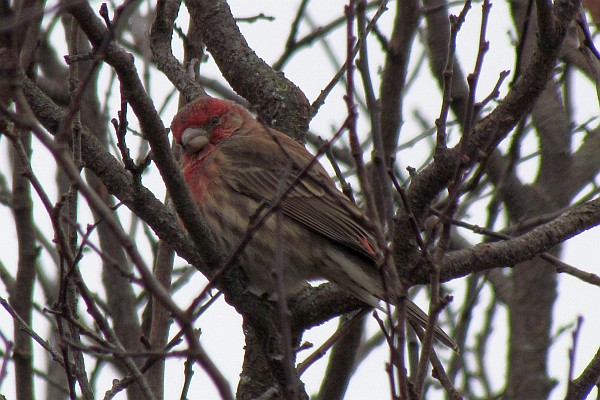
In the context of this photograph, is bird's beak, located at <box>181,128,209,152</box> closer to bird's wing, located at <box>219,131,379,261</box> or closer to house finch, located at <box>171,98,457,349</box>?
house finch, located at <box>171,98,457,349</box>

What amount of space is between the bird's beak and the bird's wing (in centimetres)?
18

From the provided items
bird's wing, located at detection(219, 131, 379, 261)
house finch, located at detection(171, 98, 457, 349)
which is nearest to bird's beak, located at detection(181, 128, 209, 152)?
house finch, located at detection(171, 98, 457, 349)

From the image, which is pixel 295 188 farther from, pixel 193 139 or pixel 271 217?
pixel 193 139

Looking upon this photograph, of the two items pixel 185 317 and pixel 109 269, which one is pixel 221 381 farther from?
pixel 109 269

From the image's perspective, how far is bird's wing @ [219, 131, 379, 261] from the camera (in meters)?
6.66

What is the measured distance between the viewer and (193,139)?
7.71 meters

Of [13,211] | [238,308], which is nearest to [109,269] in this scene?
[13,211]

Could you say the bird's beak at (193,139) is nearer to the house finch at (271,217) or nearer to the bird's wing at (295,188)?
the house finch at (271,217)

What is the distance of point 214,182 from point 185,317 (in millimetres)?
4373

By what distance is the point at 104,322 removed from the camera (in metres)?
4.37

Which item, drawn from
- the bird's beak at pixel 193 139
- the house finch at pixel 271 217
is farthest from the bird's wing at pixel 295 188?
the bird's beak at pixel 193 139

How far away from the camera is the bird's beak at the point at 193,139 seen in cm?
768

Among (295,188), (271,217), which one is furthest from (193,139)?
(271,217)

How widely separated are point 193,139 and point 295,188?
1241 millimetres
